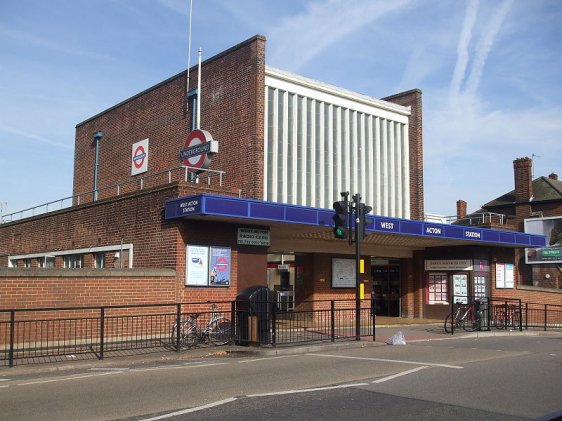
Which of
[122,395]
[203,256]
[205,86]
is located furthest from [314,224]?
[122,395]

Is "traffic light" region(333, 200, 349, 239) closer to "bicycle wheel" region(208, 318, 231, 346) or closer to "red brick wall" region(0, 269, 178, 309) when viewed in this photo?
"bicycle wheel" region(208, 318, 231, 346)

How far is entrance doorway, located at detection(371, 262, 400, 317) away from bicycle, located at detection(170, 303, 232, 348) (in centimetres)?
1375

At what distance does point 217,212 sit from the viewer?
15680 mm

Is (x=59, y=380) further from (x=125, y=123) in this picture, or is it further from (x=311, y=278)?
(x=125, y=123)

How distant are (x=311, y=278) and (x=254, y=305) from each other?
866 centimetres

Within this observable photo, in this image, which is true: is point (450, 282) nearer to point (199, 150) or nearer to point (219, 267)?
point (219, 267)

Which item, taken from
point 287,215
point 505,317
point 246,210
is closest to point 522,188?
point 505,317

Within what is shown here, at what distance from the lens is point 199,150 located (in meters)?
19.7

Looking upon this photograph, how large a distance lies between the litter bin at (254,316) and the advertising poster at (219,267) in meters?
2.34

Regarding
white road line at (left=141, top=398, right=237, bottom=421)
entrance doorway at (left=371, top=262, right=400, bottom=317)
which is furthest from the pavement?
entrance doorway at (left=371, top=262, right=400, bottom=317)

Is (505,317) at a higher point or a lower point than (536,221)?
lower

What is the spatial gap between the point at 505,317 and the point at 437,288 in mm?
4636

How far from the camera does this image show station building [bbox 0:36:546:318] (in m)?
16.6

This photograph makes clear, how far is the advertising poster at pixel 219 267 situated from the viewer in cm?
1722
